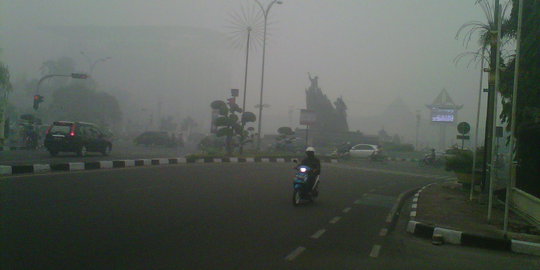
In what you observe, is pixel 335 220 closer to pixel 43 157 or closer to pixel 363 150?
pixel 43 157

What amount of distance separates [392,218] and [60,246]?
25.1 feet

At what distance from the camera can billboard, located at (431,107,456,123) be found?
59.5 metres

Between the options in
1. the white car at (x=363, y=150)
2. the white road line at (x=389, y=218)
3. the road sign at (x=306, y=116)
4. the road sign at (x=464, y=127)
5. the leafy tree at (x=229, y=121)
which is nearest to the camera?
the white road line at (x=389, y=218)

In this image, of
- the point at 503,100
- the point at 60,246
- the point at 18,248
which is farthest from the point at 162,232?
the point at 503,100

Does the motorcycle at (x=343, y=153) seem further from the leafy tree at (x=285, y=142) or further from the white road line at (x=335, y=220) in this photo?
the white road line at (x=335, y=220)

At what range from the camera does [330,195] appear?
1530 cm

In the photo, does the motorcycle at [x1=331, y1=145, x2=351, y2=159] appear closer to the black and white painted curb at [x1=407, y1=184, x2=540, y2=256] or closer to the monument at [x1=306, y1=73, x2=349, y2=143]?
the monument at [x1=306, y1=73, x2=349, y2=143]

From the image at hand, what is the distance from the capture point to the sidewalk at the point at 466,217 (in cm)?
953

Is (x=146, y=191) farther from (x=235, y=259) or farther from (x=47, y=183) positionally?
(x=235, y=259)

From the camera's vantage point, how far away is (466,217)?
37.4ft

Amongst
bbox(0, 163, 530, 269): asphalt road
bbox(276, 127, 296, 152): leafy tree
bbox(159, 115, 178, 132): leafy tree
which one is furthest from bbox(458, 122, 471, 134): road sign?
bbox(159, 115, 178, 132): leafy tree

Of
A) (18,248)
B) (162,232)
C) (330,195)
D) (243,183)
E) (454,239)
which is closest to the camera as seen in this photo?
(18,248)

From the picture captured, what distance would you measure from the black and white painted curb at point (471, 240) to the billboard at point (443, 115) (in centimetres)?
5358

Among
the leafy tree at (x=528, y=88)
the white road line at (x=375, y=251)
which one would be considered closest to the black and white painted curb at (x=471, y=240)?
the white road line at (x=375, y=251)
